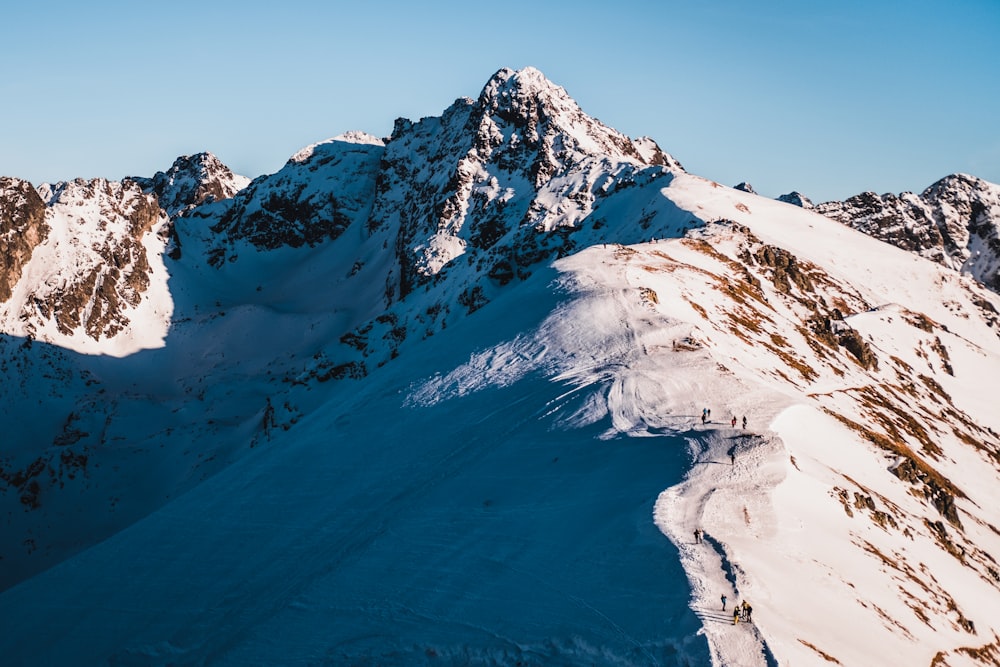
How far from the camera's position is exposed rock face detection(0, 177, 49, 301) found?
115438 millimetres

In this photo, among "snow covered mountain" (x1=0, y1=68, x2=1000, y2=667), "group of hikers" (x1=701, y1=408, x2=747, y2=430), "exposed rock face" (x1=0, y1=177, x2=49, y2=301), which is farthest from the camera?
"exposed rock face" (x1=0, y1=177, x2=49, y2=301)

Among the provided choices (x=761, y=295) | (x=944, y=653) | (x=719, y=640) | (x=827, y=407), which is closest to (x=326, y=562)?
(x=719, y=640)

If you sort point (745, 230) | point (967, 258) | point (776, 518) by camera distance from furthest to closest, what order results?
point (967, 258), point (745, 230), point (776, 518)

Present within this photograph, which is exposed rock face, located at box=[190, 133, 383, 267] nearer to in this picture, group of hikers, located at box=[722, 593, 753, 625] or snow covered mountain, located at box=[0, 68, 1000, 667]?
snow covered mountain, located at box=[0, 68, 1000, 667]

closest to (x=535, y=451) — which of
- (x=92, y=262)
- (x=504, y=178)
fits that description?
(x=504, y=178)

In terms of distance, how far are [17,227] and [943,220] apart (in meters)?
152

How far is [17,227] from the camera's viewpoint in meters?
118

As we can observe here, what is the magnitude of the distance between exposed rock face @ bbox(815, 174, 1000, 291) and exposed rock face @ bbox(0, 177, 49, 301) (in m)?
129

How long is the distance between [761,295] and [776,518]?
149 feet

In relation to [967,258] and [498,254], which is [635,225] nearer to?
[498,254]

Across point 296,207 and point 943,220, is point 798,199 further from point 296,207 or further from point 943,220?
point 296,207

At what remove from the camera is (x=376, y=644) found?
101ft

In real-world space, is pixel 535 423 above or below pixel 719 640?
above

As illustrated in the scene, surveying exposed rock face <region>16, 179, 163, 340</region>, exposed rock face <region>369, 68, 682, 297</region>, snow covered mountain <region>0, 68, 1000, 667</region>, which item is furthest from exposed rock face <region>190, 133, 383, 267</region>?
snow covered mountain <region>0, 68, 1000, 667</region>
